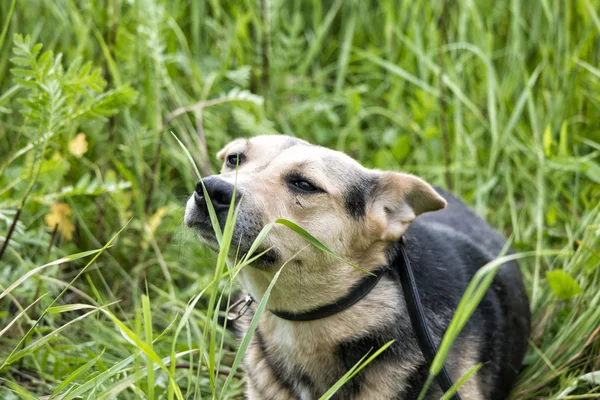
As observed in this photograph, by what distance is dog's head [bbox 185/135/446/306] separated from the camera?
2.68 meters

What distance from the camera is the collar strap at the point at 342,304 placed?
2.87 metres

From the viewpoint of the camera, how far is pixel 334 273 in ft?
9.48

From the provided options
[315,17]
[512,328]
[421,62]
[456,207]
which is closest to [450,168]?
[456,207]

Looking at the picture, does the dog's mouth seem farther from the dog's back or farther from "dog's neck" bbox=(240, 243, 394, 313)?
the dog's back

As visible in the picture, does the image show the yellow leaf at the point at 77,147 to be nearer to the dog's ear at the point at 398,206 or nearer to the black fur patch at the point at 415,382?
the dog's ear at the point at 398,206

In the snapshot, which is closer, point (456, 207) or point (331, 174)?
point (331, 174)

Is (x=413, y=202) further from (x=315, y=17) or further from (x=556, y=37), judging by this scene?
(x=315, y=17)

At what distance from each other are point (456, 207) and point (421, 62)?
5.78ft

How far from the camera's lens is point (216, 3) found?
5.23 metres

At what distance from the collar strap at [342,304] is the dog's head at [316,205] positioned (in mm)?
54

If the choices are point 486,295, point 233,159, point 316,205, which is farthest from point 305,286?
point 486,295

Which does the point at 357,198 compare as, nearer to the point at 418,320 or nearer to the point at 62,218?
the point at 418,320

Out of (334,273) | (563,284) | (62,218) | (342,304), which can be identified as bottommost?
(62,218)

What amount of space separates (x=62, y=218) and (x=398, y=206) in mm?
2038
